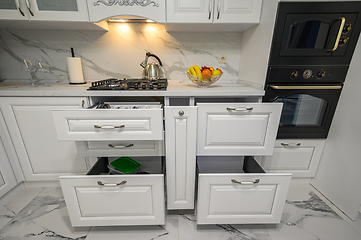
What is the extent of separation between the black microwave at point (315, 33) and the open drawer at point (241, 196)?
0.78 metres

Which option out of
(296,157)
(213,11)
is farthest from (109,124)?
(296,157)

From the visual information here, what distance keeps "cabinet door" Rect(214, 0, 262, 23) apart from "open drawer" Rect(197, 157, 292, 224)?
108cm

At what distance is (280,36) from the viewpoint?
1.08m

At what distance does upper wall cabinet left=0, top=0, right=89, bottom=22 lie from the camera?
114 cm

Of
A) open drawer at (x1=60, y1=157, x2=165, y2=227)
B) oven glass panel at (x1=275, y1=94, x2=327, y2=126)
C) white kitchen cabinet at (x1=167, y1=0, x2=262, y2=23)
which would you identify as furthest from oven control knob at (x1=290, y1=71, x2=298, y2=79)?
open drawer at (x1=60, y1=157, x2=165, y2=227)

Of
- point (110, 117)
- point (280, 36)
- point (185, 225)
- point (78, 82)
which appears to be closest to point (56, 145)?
point (78, 82)

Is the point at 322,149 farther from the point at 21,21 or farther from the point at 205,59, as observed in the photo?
the point at 21,21

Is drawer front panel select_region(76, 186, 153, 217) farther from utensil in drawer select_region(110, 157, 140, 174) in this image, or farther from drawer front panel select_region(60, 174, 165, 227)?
utensil in drawer select_region(110, 157, 140, 174)

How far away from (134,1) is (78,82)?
851 mm

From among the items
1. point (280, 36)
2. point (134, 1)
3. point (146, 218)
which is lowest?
point (146, 218)

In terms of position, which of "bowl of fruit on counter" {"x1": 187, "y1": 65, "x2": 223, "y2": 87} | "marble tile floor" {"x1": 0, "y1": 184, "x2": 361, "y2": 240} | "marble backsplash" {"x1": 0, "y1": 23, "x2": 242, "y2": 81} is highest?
"marble backsplash" {"x1": 0, "y1": 23, "x2": 242, "y2": 81}

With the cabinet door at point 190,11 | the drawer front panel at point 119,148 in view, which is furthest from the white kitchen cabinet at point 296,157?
the cabinet door at point 190,11

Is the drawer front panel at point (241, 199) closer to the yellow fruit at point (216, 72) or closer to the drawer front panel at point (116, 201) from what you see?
the drawer front panel at point (116, 201)

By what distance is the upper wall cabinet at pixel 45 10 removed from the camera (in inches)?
44.7
